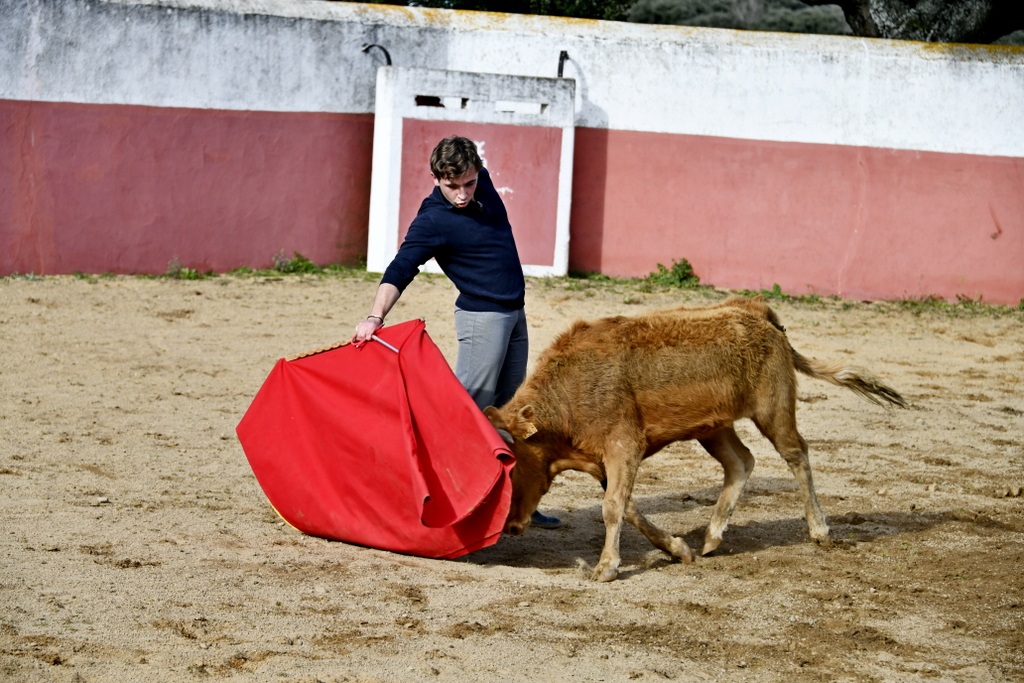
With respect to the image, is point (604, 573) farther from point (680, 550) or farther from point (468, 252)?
point (468, 252)

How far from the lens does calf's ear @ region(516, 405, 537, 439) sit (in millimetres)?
5305

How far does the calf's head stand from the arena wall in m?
8.50

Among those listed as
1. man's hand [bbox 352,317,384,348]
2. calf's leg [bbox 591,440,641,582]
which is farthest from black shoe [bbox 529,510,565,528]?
man's hand [bbox 352,317,384,348]

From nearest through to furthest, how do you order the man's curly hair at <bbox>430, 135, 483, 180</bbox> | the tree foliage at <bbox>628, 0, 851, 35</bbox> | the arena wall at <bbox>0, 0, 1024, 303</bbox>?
1. the man's curly hair at <bbox>430, 135, 483, 180</bbox>
2. the arena wall at <bbox>0, 0, 1024, 303</bbox>
3. the tree foliage at <bbox>628, 0, 851, 35</bbox>

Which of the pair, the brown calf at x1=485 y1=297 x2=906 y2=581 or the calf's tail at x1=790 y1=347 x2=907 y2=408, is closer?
the brown calf at x1=485 y1=297 x2=906 y2=581

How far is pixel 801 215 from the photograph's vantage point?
1390cm

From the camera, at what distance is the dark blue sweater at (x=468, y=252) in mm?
5426

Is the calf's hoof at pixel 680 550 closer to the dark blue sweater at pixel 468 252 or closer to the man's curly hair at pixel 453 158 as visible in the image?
the dark blue sweater at pixel 468 252

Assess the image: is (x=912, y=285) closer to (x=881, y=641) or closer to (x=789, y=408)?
(x=789, y=408)

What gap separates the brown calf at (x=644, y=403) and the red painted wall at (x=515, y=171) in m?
7.63

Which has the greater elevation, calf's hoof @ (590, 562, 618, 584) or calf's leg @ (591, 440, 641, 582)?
calf's leg @ (591, 440, 641, 582)

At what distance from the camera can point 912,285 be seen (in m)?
14.0

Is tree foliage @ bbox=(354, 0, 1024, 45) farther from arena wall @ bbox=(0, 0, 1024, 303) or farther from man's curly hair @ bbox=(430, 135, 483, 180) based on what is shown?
man's curly hair @ bbox=(430, 135, 483, 180)

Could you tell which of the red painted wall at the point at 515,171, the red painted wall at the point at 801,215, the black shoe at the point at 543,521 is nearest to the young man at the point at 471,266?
the black shoe at the point at 543,521
